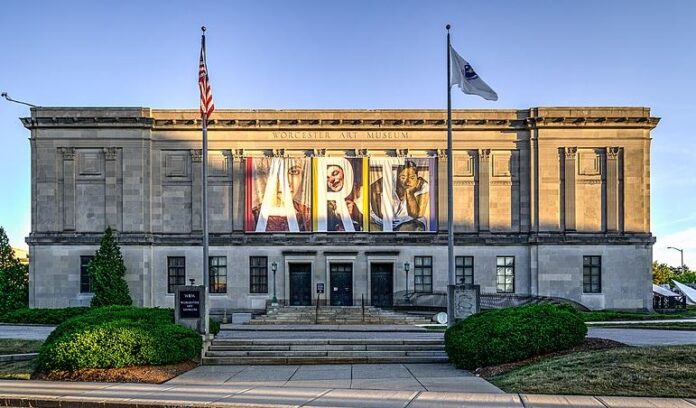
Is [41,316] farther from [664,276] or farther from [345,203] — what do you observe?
[664,276]

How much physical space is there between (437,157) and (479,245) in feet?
20.6

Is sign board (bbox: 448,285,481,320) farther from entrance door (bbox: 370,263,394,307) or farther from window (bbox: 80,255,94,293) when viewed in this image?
window (bbox: 80,255,94,293)

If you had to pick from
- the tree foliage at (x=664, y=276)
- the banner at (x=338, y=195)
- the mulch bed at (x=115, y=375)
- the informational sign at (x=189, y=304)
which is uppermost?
the banner at (x=338, y=195)

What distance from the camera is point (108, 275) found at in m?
44.4

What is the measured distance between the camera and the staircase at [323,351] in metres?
21.3

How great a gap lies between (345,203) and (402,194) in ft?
12.2

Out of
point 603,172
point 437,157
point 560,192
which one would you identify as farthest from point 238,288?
point 603,172

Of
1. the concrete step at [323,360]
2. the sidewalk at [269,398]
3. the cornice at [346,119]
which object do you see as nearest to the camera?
the sidewalk at [269,398]

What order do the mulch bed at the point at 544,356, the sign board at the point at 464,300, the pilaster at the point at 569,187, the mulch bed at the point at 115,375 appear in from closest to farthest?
the mulch bed at the point at 115,375 < the mulch bed at the point at 544,356 < the sign board at the point at 464,300 < the pilaster at the point at 569,187

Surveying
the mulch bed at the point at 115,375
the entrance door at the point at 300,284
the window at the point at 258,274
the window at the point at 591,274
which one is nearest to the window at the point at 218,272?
the window at the point at 258,274

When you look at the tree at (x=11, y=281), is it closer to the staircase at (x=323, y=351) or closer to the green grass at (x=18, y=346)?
the green grass at (x=18, y=346)

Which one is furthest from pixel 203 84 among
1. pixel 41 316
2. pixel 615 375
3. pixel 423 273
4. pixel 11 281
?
pixel 11 281

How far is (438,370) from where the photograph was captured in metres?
19.7

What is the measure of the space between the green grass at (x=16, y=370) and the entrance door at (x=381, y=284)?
28.0 meters
